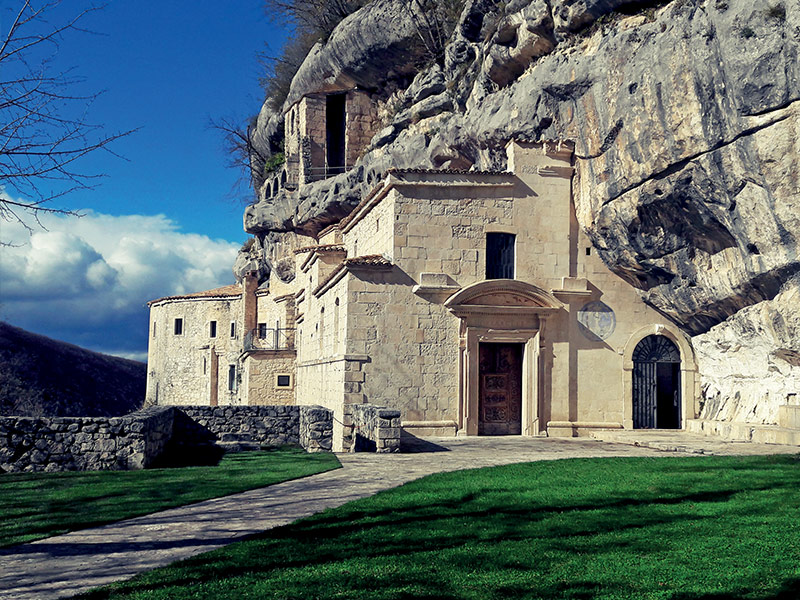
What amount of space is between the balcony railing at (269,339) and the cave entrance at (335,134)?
8254mm

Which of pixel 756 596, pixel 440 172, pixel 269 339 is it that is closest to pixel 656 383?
pixel 440 172

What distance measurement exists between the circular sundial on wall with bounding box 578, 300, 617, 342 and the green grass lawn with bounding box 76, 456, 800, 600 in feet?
35.1

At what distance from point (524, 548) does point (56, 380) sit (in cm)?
4401

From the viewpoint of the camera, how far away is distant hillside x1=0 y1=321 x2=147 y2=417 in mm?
41750

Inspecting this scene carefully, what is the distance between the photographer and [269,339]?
3772 centimetres

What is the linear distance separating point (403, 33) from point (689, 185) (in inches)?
639

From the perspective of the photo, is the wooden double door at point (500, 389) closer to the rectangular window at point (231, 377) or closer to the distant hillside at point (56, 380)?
the rectangular window at point (231, 377)

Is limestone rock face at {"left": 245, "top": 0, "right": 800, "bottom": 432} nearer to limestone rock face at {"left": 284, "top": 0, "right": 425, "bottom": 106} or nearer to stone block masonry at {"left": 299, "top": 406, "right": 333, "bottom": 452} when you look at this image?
limestone rock face at {"left": 284, "top": 0, "right": 425, "bottom": 106}

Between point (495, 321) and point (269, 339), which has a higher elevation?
point (269, 339)

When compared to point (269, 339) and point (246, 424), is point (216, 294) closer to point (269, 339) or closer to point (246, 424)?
point (269, 339)

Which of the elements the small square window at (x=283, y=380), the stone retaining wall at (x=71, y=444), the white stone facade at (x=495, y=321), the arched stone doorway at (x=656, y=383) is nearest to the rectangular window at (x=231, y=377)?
the small square window at (x=283, y=380)

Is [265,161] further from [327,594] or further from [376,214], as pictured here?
[327,594]

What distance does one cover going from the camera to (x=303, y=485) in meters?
10.8

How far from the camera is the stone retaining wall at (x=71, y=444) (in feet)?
42.2
